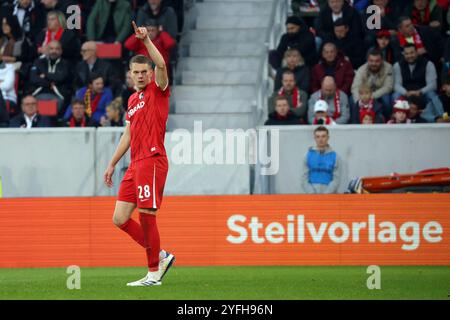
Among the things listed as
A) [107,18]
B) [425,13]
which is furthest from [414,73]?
[107,18]

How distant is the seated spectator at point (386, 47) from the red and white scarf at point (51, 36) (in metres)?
5.54

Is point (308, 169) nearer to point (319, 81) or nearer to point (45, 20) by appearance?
point (319, 81)

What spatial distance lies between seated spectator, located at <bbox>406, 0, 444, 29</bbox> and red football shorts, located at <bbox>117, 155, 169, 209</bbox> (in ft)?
32.0

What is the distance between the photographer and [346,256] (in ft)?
55.9

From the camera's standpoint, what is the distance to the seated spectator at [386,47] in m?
20.7

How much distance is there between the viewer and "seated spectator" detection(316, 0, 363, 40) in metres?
21.0

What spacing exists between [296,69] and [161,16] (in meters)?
2.91

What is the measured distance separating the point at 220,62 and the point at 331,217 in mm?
6045

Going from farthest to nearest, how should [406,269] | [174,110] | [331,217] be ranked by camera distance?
[174,110] < [331,217] < [406,269]

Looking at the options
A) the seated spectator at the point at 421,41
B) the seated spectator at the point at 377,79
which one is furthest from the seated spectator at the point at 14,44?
the seated spectator at the point at 421,41

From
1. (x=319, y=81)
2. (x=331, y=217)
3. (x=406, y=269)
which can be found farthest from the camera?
(x=319, y=81)

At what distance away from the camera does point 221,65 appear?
22.4m

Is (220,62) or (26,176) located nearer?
(26,176)

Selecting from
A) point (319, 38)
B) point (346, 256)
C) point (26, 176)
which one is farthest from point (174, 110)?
point (346, 256)
